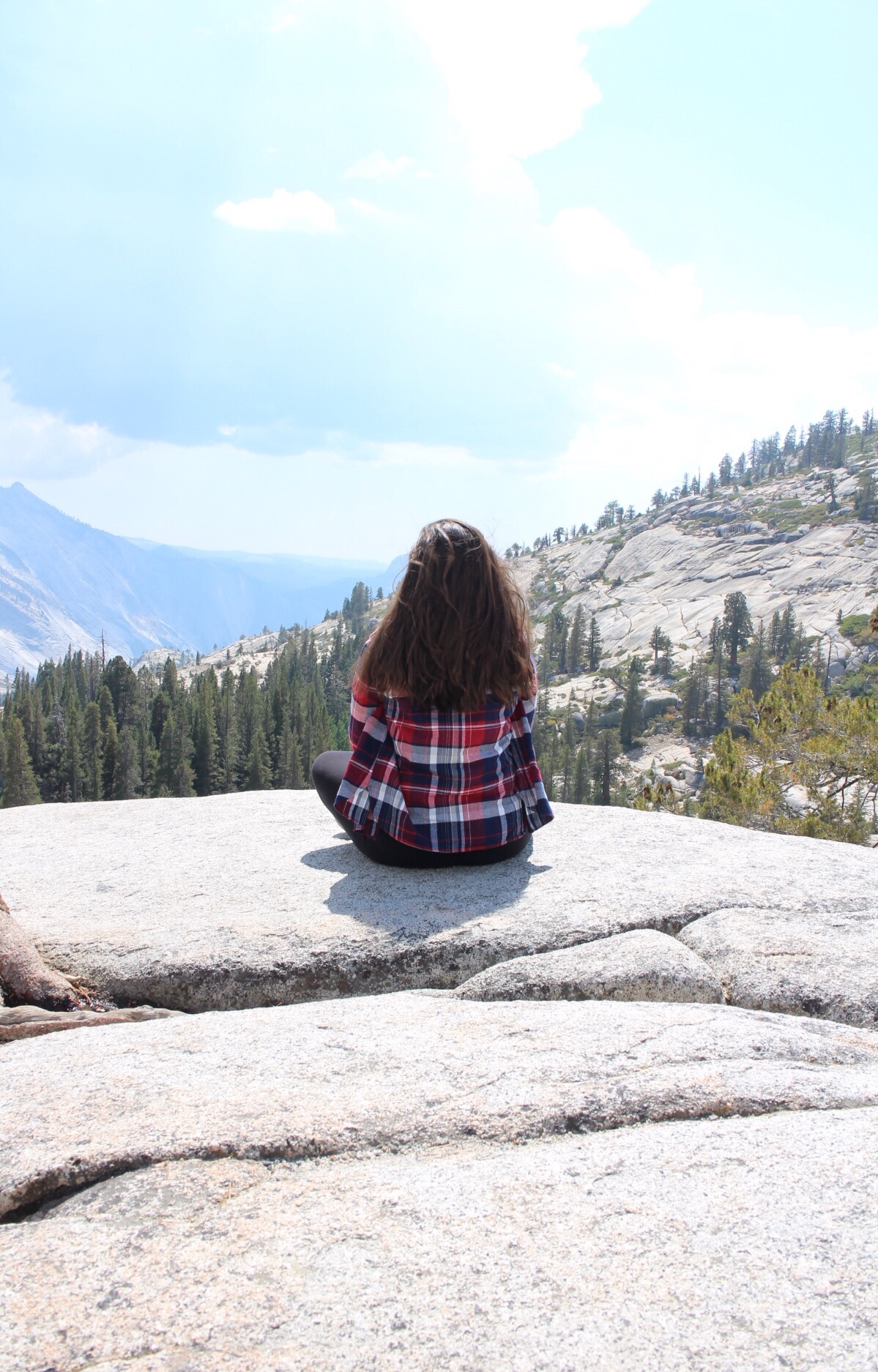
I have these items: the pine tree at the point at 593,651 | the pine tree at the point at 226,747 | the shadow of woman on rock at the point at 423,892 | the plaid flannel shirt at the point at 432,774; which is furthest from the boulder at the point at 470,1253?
the pine tree at the point at 593,651

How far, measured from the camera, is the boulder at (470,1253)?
1562 mm

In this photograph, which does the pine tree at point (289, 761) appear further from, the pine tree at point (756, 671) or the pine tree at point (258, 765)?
the pine tree at point (756, 671)

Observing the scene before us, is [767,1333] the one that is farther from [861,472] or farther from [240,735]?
[861,472]

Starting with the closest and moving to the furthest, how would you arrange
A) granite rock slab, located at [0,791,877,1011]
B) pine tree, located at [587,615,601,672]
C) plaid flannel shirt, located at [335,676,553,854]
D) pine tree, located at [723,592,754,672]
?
granite rock slab, located at [0,791,877,1011] → plaid flannel shirt, located at [335,676,553,854] → pine tree, located at [723,592,754,672] → pine tree, located at [587,615,601,672]

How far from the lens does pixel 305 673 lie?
129m

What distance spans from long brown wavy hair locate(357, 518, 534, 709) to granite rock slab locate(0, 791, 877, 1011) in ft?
3.82

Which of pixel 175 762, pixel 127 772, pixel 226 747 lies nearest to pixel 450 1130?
pixel 127 772

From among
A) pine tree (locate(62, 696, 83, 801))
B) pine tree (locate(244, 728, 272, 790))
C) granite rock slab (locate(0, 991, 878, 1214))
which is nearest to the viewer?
granite rock slab (locate(0, 991, 878, 1214))

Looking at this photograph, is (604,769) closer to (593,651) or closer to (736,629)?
(736,629)

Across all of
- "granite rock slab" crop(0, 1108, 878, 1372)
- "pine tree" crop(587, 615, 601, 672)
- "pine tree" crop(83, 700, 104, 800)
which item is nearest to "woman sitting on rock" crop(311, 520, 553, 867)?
"granite rock slab" crop(0, 1108, 878, 1372)

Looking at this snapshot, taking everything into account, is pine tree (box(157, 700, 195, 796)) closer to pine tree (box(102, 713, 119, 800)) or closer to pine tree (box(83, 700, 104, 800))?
pine tree (box(102, 713, 119, 800))

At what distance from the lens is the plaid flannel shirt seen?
4.37 meters

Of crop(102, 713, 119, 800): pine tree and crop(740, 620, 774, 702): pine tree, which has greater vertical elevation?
crop(740, 620, 774, 702): pine tree

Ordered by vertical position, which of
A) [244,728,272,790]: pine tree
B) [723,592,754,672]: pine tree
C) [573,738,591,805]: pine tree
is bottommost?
[573,738,591,805]: pine tree
